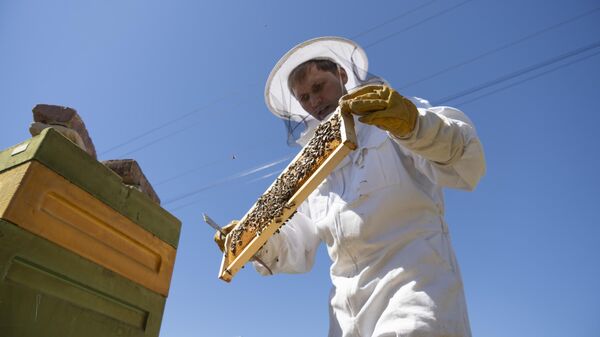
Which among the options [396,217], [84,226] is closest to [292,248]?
[396,217]

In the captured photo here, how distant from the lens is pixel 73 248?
141cm

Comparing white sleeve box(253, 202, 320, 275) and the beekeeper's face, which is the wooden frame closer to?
white sleeve box(253, 202, 320, 275)

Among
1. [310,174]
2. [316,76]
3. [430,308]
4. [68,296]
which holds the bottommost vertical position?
[68,296]

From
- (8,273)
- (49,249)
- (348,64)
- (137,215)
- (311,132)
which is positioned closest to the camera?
(8,273)

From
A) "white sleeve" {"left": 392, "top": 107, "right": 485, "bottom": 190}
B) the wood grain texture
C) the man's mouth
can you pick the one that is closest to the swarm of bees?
"white sleeve" {"left": 392, "top": 107, "right": 485, "bottom": 190}

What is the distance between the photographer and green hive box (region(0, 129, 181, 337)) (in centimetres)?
122

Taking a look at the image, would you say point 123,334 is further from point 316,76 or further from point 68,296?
point 316,76

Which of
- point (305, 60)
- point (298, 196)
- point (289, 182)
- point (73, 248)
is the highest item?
point (305, 60)

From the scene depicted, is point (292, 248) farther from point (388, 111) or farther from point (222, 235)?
point (388, 111)

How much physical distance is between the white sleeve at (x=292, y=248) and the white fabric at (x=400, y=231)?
0.37 meters

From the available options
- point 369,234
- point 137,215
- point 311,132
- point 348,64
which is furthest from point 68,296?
point 348,64

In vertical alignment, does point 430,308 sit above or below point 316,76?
below

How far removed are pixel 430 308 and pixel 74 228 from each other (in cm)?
139

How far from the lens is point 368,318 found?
173 cm
